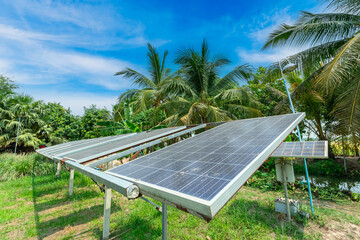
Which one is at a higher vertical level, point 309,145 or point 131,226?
point 309,145

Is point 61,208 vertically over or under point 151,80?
under

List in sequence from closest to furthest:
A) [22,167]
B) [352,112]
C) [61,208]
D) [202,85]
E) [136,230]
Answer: [136,230] < [61,208] < [352,112] < [22,167] < [202,85]

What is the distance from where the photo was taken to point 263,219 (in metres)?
3.88

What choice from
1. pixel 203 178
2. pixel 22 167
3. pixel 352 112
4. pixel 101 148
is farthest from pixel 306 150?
pixel 22 167

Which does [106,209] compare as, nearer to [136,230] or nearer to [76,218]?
[136,230]

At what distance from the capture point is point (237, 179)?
1.26 metres

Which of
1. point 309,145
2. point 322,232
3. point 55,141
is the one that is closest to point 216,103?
point 309,145

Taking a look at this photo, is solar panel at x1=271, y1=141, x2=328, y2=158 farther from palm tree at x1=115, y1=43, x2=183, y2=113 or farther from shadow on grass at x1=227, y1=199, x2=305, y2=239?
palm tree at x1=115, y1=43, x2=183, y2=113

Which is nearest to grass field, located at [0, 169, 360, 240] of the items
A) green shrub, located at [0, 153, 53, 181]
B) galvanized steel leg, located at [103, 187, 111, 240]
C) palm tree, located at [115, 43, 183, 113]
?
galvanized steel leg, located at [103, 187, 111, 240]

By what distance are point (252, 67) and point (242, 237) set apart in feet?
29.7

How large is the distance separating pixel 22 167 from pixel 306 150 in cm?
1333

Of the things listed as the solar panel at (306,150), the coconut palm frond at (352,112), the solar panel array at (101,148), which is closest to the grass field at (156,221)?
the solar panel at (306,150)

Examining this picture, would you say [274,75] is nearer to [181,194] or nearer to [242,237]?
[242,237]

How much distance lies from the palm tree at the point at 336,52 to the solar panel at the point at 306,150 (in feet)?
11.3
